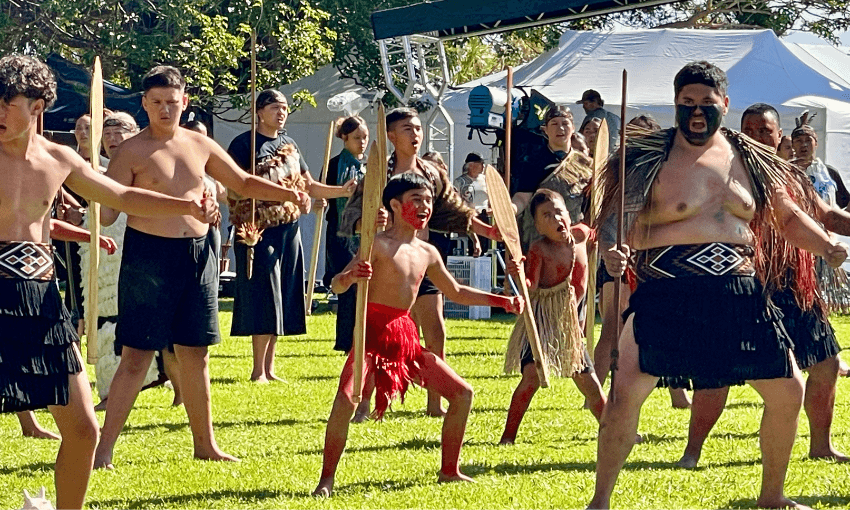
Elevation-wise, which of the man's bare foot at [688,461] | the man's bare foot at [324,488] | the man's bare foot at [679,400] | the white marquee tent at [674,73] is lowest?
the man's bare foot at [324,488]

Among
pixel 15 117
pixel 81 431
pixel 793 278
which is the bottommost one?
pixel 81 431

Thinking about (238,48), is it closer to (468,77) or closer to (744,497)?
(468,77)

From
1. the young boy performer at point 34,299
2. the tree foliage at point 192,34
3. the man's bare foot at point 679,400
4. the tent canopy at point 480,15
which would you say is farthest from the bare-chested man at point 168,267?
the tree foliage at point 192,34

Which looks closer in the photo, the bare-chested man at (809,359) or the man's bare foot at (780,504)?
the man's bare foot at (780,504)

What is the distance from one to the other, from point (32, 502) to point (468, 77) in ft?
90.4

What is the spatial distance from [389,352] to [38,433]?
2400 mm

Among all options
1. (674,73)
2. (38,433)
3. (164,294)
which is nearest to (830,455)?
(164,294)

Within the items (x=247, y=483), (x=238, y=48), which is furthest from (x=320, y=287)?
(x=247, y=483)

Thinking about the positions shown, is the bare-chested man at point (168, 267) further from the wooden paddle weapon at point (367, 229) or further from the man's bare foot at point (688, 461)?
the man's bare foot at point (688, 461)

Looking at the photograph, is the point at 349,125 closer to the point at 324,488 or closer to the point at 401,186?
the point at 401,186

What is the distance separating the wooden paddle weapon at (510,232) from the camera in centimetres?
613

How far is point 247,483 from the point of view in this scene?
6234 mm

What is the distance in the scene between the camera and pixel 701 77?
5.43m

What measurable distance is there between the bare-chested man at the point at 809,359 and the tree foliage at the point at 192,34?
13.4 m
